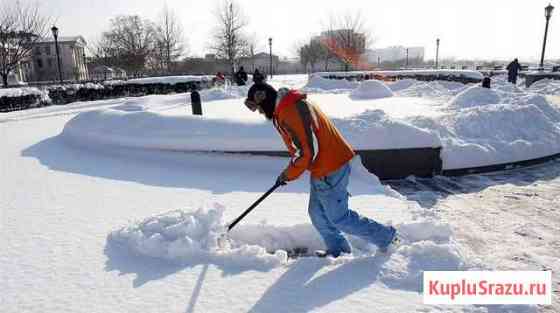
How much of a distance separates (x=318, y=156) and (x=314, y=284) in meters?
0.89

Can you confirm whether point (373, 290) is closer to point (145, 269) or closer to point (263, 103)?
point (263, 103)

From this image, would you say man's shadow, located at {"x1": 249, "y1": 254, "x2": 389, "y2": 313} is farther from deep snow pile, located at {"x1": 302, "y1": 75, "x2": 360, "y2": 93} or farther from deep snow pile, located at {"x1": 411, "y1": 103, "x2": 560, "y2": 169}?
deep snow pile, located at {"x1": 302, "y1": 75, "x2": 360, "y2": 93}

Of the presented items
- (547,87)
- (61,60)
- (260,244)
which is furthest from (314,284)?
(61,60)

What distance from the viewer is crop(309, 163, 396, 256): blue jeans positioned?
104 inches

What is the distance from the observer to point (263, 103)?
2.54 metres

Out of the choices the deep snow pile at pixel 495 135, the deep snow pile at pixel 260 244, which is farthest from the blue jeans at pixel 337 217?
the deep snow pile at pixel 495 135

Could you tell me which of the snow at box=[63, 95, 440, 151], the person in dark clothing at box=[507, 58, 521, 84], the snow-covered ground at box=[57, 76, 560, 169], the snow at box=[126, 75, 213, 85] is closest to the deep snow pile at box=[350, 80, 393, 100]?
the snow-covered ground at box=[57, 76, 560, 169]

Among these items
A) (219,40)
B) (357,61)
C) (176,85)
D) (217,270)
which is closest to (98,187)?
(217,270)

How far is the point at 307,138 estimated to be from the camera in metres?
2.45

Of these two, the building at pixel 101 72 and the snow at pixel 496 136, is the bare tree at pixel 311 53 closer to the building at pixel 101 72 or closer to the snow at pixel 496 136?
the building at pixel 101 72

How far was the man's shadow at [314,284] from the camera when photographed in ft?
7.69

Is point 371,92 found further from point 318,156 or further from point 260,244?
point 318,156

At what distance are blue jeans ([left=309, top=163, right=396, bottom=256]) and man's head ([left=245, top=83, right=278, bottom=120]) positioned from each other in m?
0.61

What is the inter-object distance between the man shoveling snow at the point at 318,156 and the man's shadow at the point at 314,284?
0.22m
